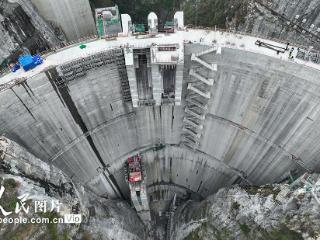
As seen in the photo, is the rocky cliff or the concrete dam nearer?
the rocky cliff

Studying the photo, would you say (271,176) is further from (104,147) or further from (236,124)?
(104,147)

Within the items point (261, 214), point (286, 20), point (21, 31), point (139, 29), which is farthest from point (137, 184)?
point (286, 20)

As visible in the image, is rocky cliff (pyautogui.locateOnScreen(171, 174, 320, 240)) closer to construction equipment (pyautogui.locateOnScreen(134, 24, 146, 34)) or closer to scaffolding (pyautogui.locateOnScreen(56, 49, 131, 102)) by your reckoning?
scaffolding (pyautogui.locateOnScreen(56, 49, 131, 102))

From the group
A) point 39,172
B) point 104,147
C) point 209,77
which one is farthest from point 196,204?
point 39,172
